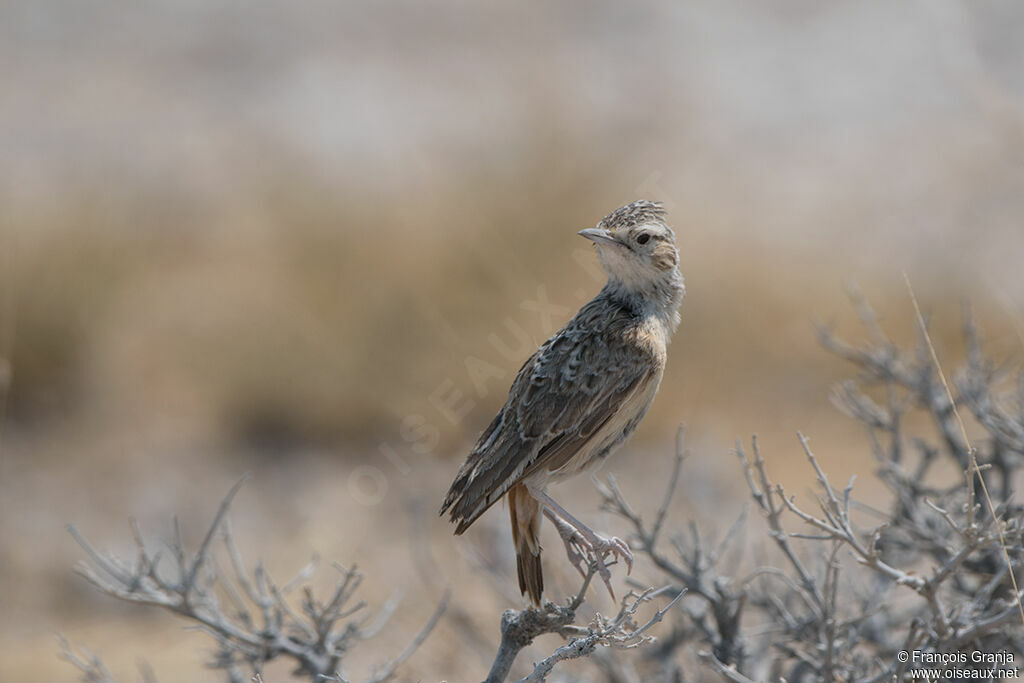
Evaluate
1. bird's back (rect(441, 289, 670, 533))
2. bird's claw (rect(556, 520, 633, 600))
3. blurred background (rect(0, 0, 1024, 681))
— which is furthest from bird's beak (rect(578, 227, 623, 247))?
blurred background (rect(0, 0, 1024, 681))

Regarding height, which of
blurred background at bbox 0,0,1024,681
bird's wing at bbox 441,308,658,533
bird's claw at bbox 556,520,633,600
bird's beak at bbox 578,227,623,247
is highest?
blurred background at bbox 0,0,1024,681

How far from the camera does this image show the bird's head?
445 cm

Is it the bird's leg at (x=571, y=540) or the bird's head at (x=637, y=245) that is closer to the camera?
the bird's leg at (x=571, y=540)

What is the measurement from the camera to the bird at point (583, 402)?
4113mm

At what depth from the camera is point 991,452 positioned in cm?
609

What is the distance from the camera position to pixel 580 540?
170 inches

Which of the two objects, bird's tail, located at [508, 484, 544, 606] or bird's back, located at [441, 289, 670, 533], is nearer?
bird's back, located at [441, 289, 670, 533]

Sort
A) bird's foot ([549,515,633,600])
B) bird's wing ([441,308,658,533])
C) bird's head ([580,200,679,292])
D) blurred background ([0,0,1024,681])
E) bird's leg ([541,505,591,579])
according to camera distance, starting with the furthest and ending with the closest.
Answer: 1. blurred background ([0,0,1024,681])
2. bird's head ([580,200,679,292])
3. bird's leg ([541,505,591,579])
4. bird's foot ([549,515,633,600])
5. bird's wing ([441,308,658,533])

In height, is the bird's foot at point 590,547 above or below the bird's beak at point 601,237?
below

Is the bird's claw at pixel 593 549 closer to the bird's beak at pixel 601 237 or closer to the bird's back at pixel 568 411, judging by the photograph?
the bird's back at pixel 568 411

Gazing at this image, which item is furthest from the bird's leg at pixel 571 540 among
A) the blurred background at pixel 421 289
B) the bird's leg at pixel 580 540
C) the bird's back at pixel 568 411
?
the blurred background at pixel 421 289

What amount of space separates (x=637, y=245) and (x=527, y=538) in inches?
51.5

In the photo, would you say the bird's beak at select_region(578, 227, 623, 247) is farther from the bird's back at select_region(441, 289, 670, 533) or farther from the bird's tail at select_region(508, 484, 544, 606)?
the bird's tail at select_region(508, 484, 544, 606)

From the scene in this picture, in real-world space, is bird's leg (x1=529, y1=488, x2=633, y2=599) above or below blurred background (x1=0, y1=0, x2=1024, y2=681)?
below
